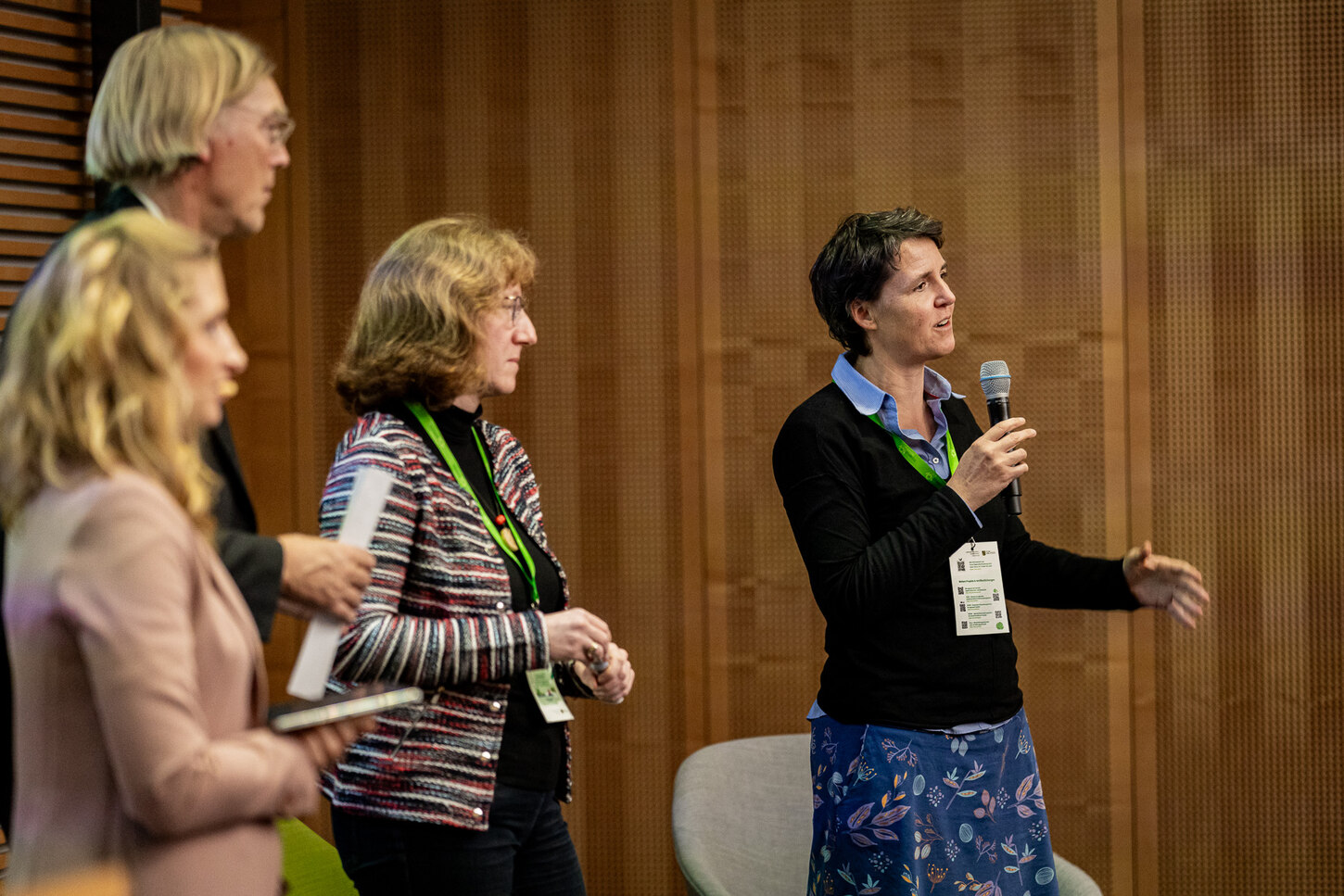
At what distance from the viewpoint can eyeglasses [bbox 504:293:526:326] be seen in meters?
1.96

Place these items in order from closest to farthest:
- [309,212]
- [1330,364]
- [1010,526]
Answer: [1010,526] → [1330,364] → [309,212]

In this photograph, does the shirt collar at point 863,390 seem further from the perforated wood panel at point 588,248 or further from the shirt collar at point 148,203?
the perforated wood panel at point 588,248

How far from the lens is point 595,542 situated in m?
3.95

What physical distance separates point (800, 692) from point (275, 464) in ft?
6.54

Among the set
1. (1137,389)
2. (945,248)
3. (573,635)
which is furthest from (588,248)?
(573,635)

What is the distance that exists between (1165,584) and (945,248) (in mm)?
1798

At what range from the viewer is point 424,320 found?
1.86 metres

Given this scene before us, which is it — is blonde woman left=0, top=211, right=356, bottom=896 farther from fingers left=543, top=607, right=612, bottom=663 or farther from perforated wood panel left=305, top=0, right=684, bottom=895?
perforated wood panel left=305, top=0, right=684, bottom=895

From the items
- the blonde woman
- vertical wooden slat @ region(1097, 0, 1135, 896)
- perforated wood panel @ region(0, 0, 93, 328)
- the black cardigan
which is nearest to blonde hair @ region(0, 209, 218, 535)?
the blonde woman

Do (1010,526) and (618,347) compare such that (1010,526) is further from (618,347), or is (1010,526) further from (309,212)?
(309,212)

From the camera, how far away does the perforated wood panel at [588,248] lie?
393 centimetres

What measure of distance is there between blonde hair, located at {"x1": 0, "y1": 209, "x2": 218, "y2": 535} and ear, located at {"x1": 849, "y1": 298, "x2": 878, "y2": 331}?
4.95 ft

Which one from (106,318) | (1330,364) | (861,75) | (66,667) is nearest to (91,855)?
(66,667)

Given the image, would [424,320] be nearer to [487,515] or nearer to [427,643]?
[487,515]
